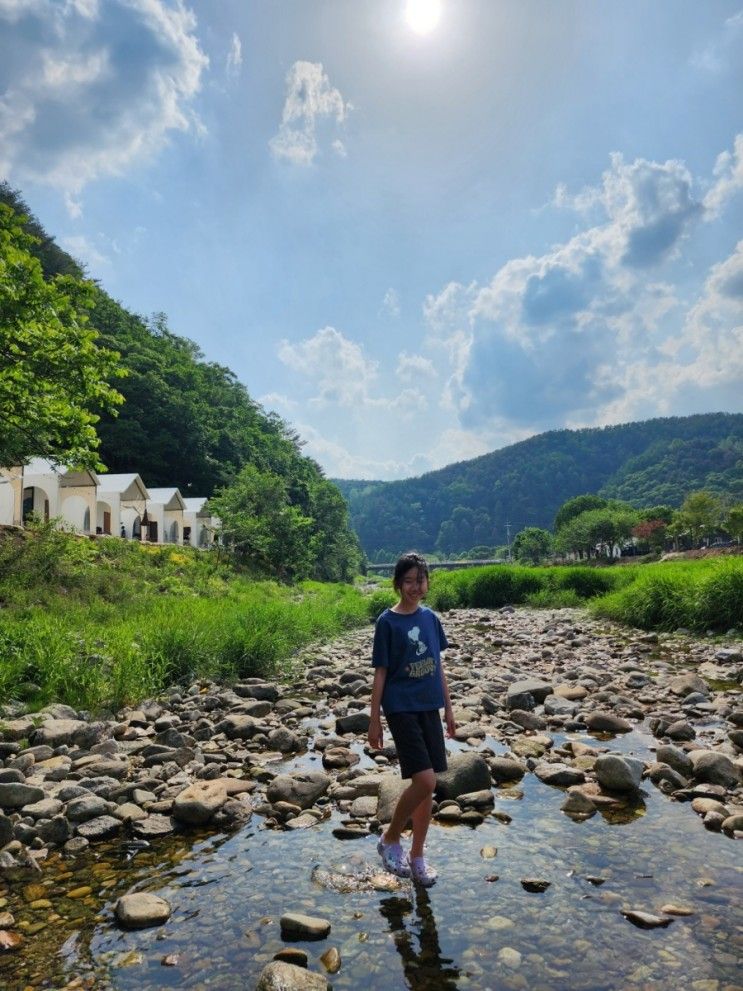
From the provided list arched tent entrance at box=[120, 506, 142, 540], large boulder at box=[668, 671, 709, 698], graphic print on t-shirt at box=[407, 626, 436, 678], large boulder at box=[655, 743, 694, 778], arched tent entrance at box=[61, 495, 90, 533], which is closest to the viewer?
graphic print on t-shirt at box=[407, 626, 436, 678]

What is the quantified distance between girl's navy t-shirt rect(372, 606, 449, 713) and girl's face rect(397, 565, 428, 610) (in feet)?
0.35

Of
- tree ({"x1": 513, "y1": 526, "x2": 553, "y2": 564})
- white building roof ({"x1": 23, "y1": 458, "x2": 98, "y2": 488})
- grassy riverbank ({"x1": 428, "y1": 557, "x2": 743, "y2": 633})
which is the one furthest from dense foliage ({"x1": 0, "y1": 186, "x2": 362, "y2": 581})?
tree ({"x1": 513, "y1": 526, "x2": 553, "y2": 564})

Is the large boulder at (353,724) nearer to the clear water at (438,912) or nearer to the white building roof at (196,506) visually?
the clear water at (438,912)

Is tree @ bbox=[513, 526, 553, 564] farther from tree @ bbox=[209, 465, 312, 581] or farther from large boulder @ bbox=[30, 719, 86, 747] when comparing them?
large boulder @ bbox=[30, 719, 86, 747]

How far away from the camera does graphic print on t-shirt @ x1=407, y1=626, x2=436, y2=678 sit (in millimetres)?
3908

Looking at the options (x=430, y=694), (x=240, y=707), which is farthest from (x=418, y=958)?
(x=240, y=707)

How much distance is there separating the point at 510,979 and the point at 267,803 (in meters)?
2.69

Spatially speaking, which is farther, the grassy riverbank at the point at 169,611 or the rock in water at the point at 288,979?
the grassy riverbank at the point at 169,611

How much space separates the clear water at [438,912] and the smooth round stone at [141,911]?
0.06 m

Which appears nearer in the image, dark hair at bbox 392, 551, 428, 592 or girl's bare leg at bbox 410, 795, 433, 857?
girl's bare leg at bbox 410, 795, 433, 857

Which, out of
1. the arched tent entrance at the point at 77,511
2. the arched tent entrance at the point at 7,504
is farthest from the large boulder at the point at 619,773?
the arched tent entrance at the point at 77,511

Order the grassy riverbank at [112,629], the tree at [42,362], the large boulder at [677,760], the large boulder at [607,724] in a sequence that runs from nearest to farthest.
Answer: the large boulder at [677,760] < the large boulder at [607,724] < the grassy riverbank at [112,629] < the tree at [42,362]

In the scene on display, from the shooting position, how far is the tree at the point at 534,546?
115250mm

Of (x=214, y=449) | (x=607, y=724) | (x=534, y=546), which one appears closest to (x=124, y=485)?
(x=214, y=449)
